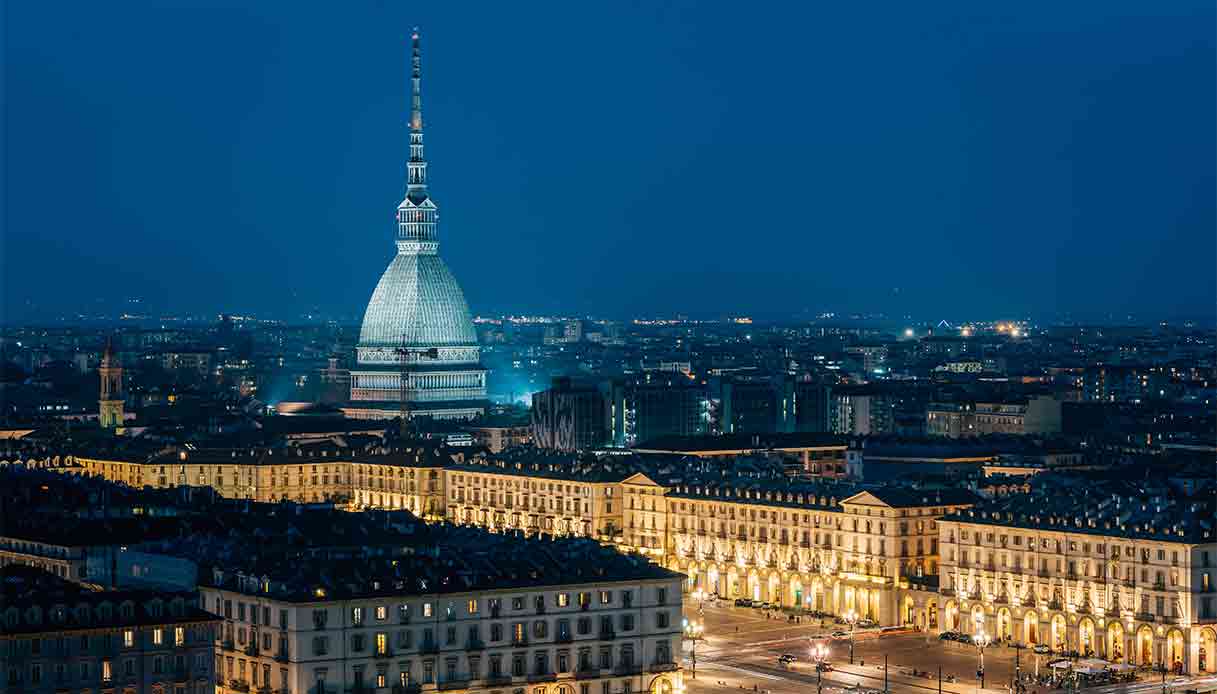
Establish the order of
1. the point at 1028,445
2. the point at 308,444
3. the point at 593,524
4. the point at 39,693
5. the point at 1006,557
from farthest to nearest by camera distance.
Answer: the point at 308,444 < the point at 1028,445 < the point at 593,524 < the point at 1006,557 < the point at 39,693

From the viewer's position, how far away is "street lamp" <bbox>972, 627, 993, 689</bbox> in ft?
294

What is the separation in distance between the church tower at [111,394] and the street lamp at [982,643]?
95.7m

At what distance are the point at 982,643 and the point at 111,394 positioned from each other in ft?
342

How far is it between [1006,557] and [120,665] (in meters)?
38.6

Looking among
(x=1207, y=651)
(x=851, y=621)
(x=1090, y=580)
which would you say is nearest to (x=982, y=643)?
(x=1090, y=580)

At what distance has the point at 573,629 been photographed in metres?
82.6

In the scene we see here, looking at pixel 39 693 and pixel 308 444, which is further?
pixel 308 444

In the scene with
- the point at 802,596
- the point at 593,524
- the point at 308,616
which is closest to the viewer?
the point at 308,616

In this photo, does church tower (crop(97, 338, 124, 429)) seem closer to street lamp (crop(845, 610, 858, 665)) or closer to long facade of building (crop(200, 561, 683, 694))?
street lamp (crop(845, 610, 858, 665))

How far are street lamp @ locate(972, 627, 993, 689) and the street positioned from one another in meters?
0.21

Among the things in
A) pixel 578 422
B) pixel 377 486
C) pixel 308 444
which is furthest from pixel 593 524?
pixel 578 422

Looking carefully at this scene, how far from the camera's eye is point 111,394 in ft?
617

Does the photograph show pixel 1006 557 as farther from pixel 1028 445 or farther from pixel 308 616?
pixel 1028 445

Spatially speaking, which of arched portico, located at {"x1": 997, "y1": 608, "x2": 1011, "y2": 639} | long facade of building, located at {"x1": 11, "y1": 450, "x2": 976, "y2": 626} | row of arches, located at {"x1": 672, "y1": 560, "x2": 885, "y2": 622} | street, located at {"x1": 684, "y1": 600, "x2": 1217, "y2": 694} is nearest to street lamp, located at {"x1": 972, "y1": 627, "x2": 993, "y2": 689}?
street, located at {"x1": 684, "y1": 600, "x2": 1217, "y2": 694}
